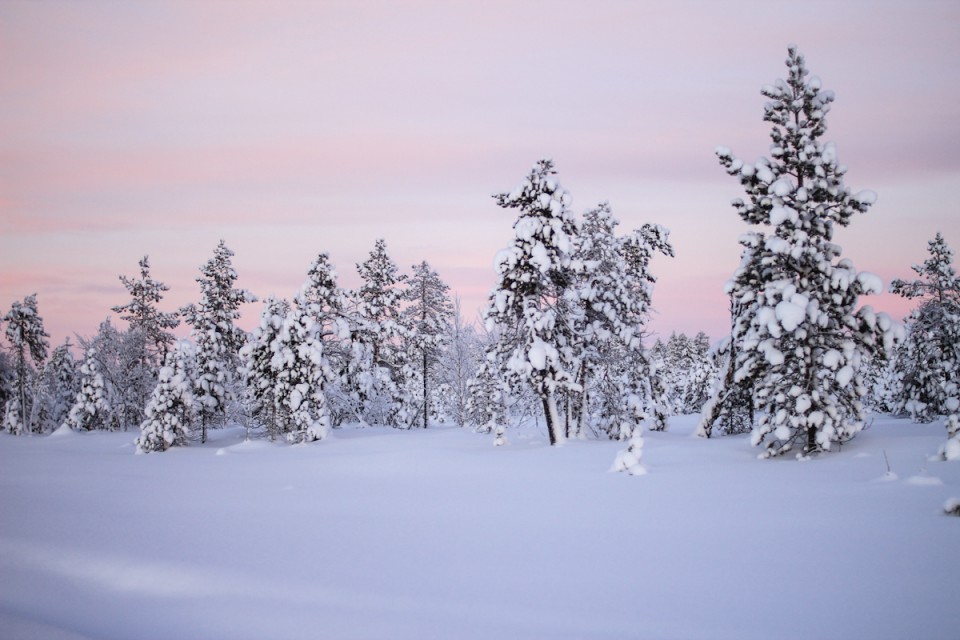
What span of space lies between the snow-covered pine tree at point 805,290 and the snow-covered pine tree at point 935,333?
19.1 metres

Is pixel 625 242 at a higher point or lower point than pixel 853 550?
higher

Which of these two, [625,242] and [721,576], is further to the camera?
[625,242]

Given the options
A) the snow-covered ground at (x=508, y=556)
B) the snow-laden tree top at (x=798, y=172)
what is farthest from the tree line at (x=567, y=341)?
the snow-covered ground at (x=508, y=556)

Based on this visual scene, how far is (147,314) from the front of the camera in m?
48.6

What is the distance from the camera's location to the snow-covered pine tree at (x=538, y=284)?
22391 mm

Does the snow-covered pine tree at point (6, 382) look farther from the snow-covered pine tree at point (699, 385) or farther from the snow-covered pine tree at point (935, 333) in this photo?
the snow-covered pine tree at point (935, 333)

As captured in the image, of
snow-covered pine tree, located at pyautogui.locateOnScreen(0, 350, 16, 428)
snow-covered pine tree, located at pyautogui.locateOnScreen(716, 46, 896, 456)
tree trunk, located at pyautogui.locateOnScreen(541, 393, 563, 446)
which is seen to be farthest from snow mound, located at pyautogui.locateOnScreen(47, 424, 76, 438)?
snow-covered pine tree, located at pyautogui.locateOnScreen(716, 46, 896, 456)

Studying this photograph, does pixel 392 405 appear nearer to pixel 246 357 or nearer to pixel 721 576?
pixel 246 357

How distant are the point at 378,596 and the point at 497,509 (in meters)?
4.45

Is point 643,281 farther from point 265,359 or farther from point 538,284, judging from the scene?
point 265,359

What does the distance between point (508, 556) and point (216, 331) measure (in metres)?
36.6

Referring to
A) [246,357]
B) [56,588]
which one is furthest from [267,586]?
[246,357]

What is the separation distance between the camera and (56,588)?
738cm

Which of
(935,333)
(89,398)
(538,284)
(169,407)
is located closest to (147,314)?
(89,398)
